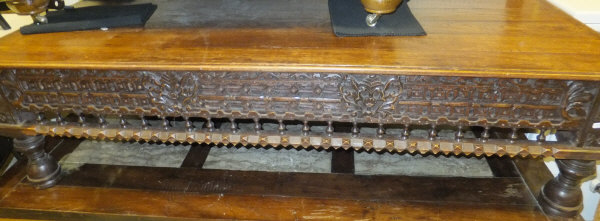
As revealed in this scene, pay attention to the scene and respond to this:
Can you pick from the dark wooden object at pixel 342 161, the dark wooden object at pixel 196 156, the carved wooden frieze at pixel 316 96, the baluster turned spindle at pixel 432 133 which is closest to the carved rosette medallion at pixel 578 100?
the carved wooden frieze at pixel 316 96

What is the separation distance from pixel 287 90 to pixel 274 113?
0.09 metres

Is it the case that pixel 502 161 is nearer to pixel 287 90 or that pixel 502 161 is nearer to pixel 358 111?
pixel 358 111

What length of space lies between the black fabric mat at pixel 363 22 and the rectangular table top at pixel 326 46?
3 centimetres

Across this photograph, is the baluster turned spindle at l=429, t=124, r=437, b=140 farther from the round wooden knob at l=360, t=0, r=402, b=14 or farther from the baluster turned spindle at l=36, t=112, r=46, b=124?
the baluster turned spindle at l=36, t=112, r=46, b=124

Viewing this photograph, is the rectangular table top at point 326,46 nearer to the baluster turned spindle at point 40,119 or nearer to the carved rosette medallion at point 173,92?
the carved rosette medallion at point 173,92

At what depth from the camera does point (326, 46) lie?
4.04 ft

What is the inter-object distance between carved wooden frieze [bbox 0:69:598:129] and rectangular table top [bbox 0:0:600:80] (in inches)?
1.8

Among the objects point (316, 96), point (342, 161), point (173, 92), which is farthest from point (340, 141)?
point (173, 92)

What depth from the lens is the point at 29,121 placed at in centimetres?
141

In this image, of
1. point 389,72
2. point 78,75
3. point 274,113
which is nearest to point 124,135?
point 78,75

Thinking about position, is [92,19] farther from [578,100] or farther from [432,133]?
[578,100]

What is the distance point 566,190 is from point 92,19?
1.68 meters

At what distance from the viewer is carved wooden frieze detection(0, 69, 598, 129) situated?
113 centimetres

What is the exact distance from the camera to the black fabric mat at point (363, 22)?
1.29m
